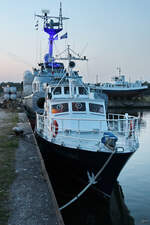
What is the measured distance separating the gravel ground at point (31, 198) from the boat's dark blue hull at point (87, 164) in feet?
2.71

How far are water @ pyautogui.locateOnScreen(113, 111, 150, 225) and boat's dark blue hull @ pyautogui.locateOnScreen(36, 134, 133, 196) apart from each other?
4.11ft

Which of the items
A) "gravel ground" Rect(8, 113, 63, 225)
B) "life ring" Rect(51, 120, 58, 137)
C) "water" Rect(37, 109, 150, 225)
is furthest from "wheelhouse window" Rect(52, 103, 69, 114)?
"water" Rect(37, 109, 150, 225)

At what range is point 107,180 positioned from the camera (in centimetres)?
848

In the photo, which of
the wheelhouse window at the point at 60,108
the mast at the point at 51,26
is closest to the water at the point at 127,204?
the wheelhouse window at the point at 60,108

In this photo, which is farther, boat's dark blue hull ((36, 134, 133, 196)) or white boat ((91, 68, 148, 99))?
white boat ((91, 68, 148, 99))

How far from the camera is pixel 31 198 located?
6.13 m

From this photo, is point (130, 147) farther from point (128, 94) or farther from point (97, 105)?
point (128, 94)

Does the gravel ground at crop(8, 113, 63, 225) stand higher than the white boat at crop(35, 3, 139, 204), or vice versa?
the white boat at crop(35, 3, 139, 204)

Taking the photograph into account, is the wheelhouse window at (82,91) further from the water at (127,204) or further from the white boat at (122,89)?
the white boat at (122,89)

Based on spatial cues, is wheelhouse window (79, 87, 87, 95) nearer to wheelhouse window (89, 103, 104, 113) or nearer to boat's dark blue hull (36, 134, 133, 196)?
wheelhouse window (89, 103, 104, 113)

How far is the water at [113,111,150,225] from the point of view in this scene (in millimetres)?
8458

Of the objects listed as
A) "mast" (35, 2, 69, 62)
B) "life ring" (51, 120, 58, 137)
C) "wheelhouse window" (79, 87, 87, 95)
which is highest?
"mast" (35, 2, 69, 62)

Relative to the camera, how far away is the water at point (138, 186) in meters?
8.46

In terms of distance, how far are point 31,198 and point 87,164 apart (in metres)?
2.56
